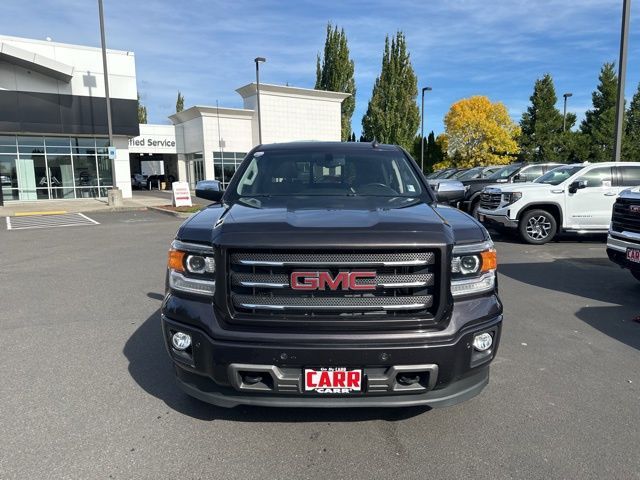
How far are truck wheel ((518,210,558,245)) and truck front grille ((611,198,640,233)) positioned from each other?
4048 millimetres

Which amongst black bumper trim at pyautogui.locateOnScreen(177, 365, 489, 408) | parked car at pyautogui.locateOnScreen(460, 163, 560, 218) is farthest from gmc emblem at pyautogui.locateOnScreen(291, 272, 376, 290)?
parked car at pyautogui.locateOnScreen(460, 163, 560, 218)

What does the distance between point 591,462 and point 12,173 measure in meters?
27.9

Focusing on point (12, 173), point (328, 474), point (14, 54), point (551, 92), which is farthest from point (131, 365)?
point (551, 92)

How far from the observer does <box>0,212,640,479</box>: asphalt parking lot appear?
8.71ft

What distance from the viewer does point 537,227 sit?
10.5 m

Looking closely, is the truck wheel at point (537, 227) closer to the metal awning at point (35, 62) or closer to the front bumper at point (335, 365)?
the front bumper at point (335, 365)

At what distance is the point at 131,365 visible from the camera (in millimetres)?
3979

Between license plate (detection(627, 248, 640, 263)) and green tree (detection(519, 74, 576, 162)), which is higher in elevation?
green tree (detection(519, 74, 576, 162))

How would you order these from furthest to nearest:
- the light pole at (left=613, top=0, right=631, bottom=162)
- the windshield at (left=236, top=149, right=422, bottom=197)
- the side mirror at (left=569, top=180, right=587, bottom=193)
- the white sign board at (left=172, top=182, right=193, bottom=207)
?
1. the white sign board at (left=172, top=182, right=193, bottom=207)
2. the light pole at (left=613, top=0, right=631, bottom=162)
3. the side mirror at (left=569, top=180, right=587, bottom=193)
4. the windshield at (left=236, top=149, right=422, bottom=197)

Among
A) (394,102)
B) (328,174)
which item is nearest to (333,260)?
(328,174)

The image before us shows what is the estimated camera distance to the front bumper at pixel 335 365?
255 cm

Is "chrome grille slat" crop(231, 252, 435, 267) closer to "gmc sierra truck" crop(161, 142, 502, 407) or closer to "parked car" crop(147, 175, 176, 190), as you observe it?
"gmc sierra truck" crop(161, 142, 502, 407)

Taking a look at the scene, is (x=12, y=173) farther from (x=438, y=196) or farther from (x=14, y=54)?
(x=438, y=196)

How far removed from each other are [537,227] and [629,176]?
2204 millimetres
